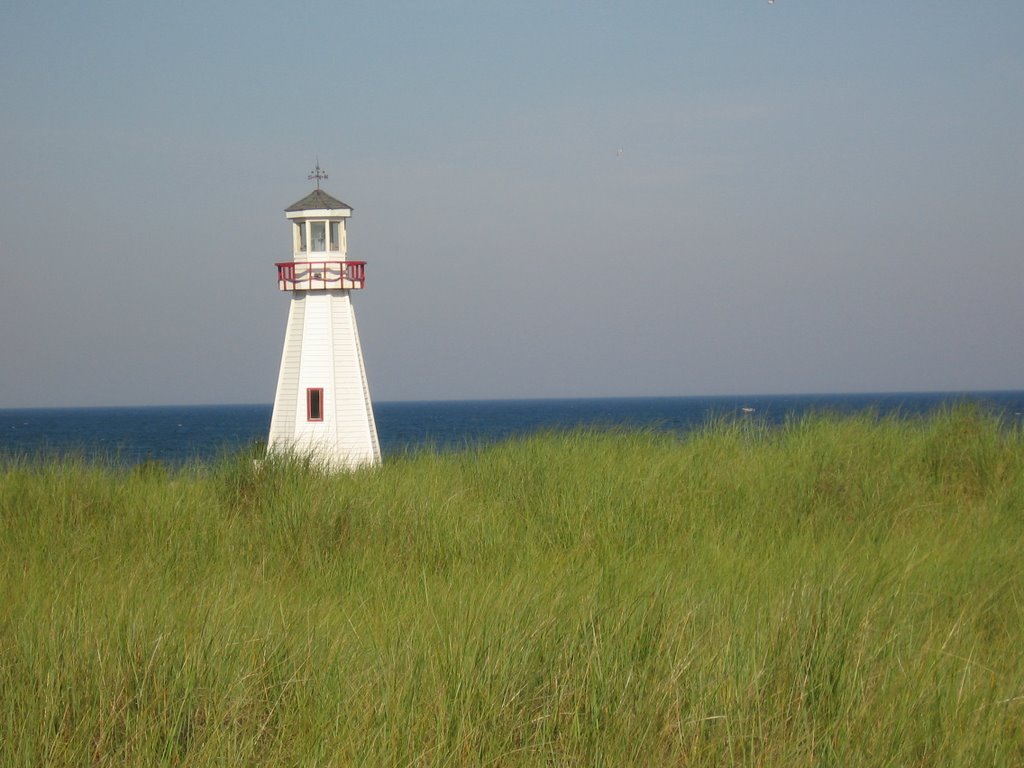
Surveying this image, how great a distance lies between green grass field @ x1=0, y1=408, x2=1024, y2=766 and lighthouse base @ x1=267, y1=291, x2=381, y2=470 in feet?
31.2

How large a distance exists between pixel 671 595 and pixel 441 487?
427cm

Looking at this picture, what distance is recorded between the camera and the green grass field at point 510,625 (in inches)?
159

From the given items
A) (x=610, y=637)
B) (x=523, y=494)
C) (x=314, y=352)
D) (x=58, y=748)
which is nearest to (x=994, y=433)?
(x=523, y=494)

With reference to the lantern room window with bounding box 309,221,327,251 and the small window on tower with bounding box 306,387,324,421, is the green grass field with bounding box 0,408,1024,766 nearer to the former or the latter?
the small window on tower with bounding box 306,387,324,421

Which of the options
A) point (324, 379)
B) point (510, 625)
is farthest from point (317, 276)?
point (510, 625)

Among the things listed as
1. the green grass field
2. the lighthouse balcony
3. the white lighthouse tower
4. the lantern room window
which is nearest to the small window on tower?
the white lighthouse tower

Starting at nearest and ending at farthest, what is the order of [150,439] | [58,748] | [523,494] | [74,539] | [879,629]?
[58,748] < [879,629] < [74,539] < [523,494] < [150,439]

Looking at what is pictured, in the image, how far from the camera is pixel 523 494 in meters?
9.14

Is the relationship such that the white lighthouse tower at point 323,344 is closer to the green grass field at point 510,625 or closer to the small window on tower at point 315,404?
the small window on tower at point 315,404

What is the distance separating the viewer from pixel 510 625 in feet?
15.2

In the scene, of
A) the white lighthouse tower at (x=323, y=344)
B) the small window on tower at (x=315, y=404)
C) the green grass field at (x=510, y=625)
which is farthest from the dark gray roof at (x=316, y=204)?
the green grass field at (x=510, y=625)

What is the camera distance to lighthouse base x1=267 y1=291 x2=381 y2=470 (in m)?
18.7

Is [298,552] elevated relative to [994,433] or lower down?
lower down

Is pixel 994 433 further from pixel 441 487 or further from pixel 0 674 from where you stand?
pixel 0 674
